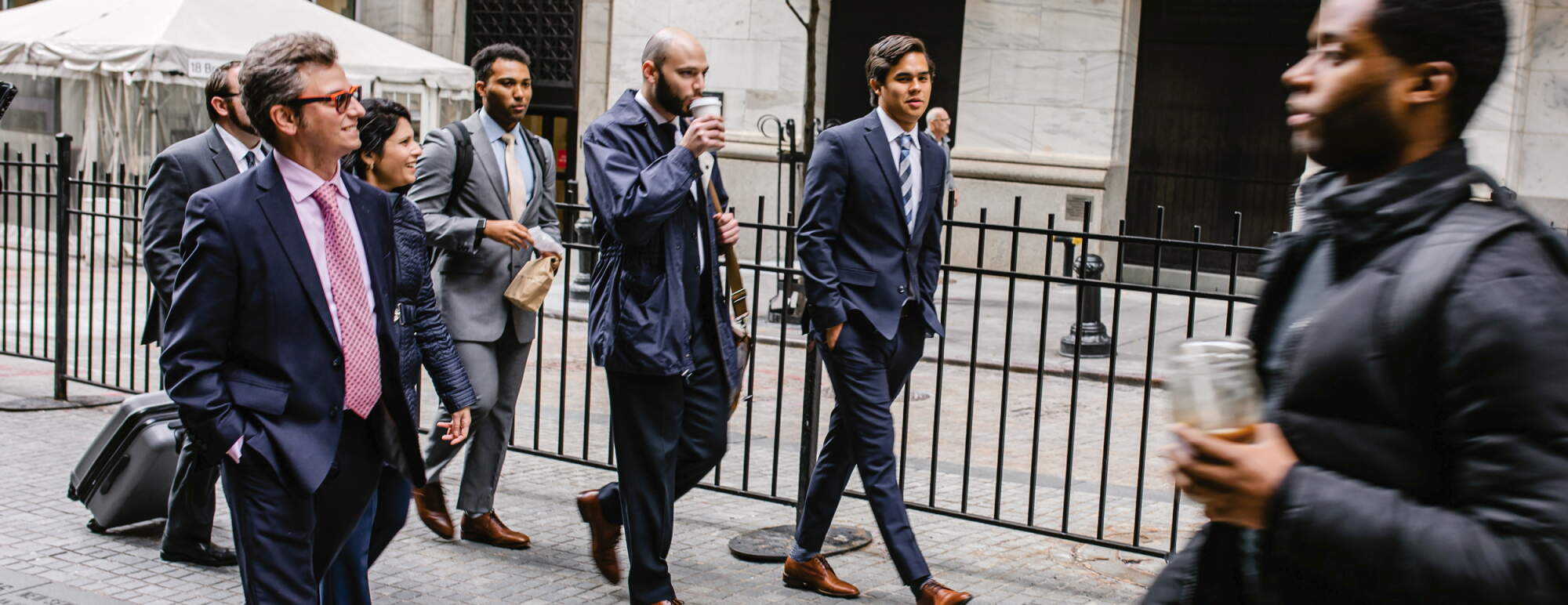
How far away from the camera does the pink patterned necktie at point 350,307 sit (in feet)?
12.1

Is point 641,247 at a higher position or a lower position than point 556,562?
higher

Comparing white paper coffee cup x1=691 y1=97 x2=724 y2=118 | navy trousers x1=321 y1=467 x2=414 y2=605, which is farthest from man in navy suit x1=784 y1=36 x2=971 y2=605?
navy trousers x1=321 y1=467 x2=414 y2=605

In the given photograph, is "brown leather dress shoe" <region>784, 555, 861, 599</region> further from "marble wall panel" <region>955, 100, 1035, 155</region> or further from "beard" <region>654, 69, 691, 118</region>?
"marble wall panel" <region>955, 100, 1035, 155</region>

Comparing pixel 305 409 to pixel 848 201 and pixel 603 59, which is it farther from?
pixel 603 59

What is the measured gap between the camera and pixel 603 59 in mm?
20984

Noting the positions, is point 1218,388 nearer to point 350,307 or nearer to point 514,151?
point 350,307

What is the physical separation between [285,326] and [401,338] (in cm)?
116

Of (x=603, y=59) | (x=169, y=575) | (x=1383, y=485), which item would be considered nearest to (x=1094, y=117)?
(x=603, y=59)

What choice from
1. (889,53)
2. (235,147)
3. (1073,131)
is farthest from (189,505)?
(1073,131)

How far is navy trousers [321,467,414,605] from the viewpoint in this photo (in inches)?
156

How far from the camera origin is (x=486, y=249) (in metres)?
5.82

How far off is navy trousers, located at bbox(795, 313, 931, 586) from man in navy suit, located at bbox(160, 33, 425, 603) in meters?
1.96

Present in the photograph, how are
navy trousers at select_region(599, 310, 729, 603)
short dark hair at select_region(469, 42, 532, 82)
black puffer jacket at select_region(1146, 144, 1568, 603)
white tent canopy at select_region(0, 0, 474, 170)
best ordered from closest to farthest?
1. black puffer jacket at select_region(1146, 144, 1568, 603)
2. navy trousers at select_region(599, 310, 729, 603)
3. short dark hair at select_region(469, 42, 532, 82)
4. white tent canopy at select_region(0, 0, 474, 170)

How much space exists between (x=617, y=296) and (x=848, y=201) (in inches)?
39.5
